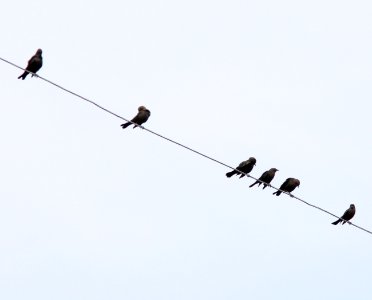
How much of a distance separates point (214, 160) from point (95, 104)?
6.84 feet

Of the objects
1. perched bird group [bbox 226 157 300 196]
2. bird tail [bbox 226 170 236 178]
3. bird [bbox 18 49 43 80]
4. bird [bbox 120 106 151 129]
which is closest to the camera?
bird [bbox 18 49 43 80]

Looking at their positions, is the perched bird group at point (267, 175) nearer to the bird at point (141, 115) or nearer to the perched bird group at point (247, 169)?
the perched bird group at point (247, 169)

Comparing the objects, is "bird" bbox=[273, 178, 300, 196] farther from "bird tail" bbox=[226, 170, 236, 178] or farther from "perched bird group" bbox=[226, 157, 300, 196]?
"bird tail" bbox=[226, 170, 236, 178]

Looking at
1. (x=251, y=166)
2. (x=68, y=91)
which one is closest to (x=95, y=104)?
(x=68, y=91)

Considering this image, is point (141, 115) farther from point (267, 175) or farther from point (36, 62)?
point (267, 175)

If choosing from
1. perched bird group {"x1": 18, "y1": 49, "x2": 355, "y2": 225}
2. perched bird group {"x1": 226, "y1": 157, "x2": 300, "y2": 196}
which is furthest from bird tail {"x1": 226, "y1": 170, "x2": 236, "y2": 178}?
perched bird group {"x1": 226, "y1": 157, "x2": 300, "y2": 196}

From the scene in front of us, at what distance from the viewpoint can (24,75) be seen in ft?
65.4

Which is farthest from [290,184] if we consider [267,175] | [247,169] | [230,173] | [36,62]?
[36,62]

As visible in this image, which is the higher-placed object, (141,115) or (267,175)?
(141,115)

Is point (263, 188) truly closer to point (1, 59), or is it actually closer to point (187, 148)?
point (187, 148)

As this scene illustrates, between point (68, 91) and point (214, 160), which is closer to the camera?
point (68, 91)

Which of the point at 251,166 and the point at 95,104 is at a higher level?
the point at 251,166

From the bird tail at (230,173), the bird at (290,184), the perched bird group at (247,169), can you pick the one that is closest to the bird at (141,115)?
the perched bird group at (247,169)

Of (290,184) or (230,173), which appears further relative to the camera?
(290,184)
